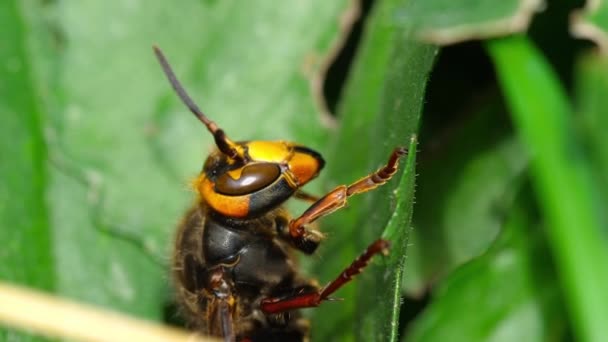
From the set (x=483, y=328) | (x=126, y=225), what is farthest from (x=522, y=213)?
(x=126, y=225)

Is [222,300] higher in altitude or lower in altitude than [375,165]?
lower

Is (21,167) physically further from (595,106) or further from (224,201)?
(595,106)

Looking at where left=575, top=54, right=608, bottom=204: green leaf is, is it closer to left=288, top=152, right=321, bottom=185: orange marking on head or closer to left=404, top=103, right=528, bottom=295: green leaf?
left=404, top=103, right=528, bottom=295: green leaf

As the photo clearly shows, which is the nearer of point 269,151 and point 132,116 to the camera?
point 269,151

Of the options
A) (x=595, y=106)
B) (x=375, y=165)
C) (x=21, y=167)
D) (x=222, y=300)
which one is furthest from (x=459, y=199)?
(x=21, y=167)

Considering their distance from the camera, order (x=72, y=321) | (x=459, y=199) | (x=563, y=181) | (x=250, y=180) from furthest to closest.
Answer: (x=459, y=199)
(x=250, y=180)
(x=563, y=181)
(x=72, y=321)

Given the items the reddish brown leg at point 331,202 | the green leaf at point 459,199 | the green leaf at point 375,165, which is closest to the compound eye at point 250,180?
the reddish brown leg at point 331,202
